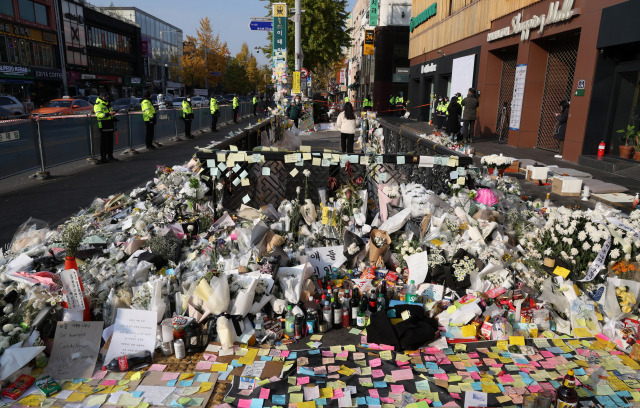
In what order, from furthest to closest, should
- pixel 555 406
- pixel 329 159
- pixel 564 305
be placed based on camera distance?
pixel 329 159
pixel 564 305
pixel 555 406

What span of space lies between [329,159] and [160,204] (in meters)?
2.69

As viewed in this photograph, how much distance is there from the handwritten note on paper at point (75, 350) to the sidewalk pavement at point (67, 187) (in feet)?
12.2

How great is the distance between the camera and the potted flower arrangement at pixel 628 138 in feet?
38.9

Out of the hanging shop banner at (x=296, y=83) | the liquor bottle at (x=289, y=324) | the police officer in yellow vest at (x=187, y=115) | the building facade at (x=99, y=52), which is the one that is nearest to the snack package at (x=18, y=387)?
the liquor bottle at (x=289, y=324)

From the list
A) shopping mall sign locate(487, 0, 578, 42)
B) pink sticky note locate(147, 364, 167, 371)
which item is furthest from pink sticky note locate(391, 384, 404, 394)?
shopping mall sign locate(487, 0, 578, 42)

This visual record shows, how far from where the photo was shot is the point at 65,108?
25.8 meters

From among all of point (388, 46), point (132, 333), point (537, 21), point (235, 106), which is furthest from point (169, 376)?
point (388, 46)

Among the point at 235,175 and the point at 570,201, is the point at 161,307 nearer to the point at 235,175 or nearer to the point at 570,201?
the point at 235,175

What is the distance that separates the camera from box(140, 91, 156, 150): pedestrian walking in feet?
55.4

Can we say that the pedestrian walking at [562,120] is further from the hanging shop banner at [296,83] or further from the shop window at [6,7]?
the shop window at [6,7]

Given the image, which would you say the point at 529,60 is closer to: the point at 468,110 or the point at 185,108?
the point at 468,110

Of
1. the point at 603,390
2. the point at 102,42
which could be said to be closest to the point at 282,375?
the point at 603,390

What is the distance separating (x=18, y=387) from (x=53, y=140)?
1034 centimetres

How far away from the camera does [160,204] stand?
7.09 meters
